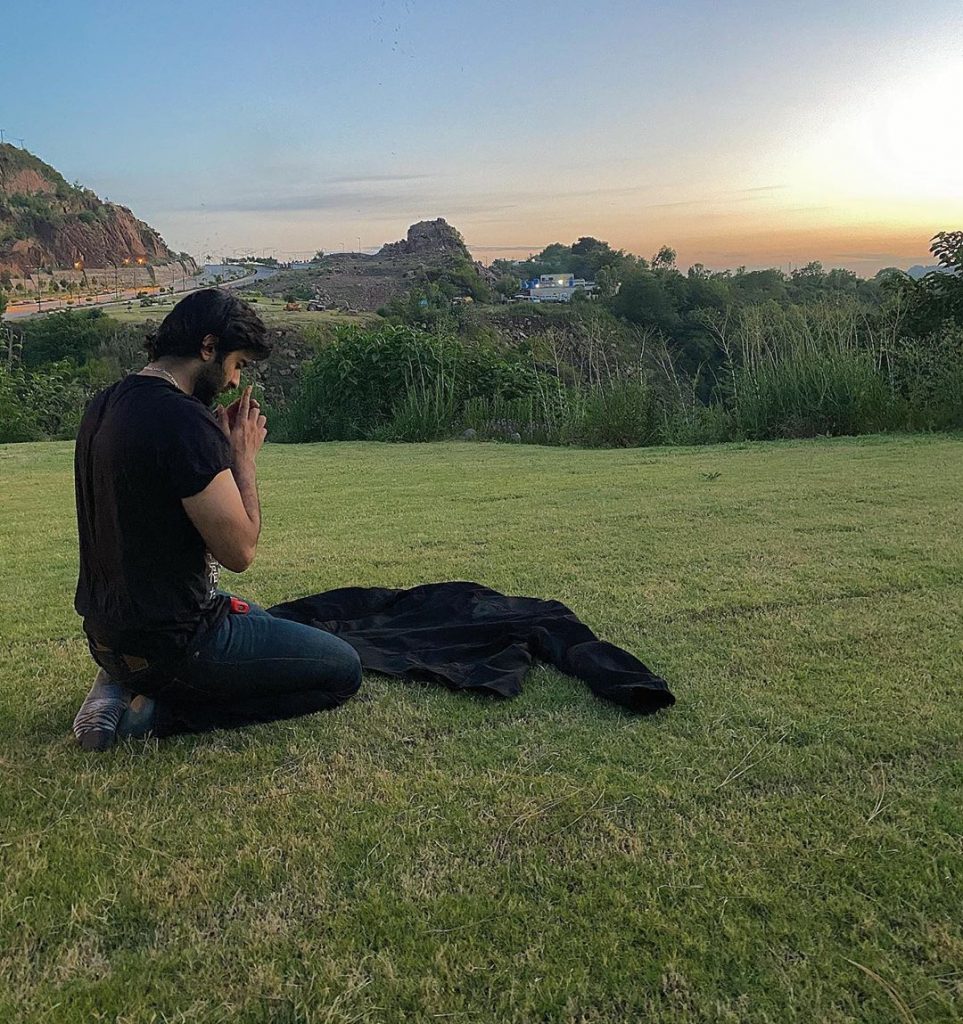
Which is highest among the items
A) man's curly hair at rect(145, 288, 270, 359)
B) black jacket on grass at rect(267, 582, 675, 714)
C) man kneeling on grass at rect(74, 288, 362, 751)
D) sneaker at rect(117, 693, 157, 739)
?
man's curly hair at rect(145, 288, 270, 359)

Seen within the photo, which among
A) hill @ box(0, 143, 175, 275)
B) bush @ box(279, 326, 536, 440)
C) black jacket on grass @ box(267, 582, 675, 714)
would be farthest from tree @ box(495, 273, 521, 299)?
black jacket on grass @ box(267, 582, 675, 714)

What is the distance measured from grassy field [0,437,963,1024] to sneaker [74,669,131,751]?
2.4 inches

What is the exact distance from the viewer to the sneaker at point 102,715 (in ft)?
7.62

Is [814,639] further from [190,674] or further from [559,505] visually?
[559,505]

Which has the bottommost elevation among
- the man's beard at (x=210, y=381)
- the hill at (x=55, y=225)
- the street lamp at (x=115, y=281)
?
the man's beard at (x=210, y=381)

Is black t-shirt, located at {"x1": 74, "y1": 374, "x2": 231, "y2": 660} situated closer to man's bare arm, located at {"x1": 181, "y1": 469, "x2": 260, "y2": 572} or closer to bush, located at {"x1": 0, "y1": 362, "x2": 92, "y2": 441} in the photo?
man's bare arm, located at {"x1": 181, "y1": 469, "x2": 260, "y2": 572}

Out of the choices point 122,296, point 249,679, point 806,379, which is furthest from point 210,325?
point 122,296

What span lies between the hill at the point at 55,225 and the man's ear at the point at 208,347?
93994 millimetres

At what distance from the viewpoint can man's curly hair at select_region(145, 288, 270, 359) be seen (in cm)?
234

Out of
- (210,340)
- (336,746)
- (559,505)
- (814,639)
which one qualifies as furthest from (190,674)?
(559,505)

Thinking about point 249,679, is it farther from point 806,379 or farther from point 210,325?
point 806,379

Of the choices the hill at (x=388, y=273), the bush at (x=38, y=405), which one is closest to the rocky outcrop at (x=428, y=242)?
the hill at (x=388, y=273)

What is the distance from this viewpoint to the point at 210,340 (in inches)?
92.8

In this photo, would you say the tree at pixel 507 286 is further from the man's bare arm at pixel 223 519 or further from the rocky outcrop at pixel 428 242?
the man's bare arm at pixel 223 519
